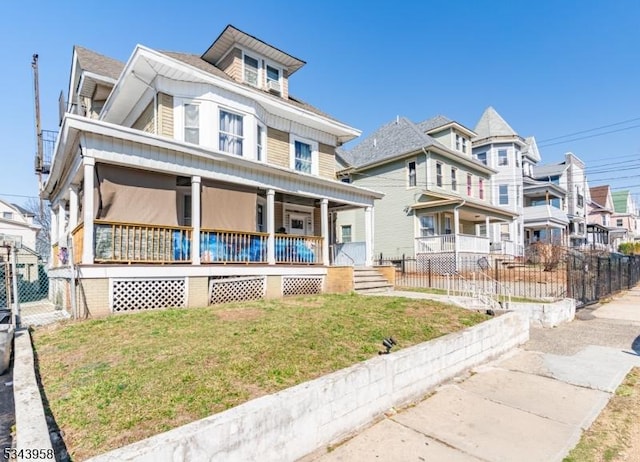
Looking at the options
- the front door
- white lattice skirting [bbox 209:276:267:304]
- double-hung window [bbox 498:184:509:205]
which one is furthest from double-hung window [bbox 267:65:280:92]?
double-hung window [bbox 498:184:509:205]

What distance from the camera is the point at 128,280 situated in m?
8.14

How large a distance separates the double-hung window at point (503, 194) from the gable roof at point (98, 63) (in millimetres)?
28766

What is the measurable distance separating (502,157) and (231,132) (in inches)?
1027

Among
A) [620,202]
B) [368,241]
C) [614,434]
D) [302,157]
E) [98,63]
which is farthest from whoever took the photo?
[620,202]

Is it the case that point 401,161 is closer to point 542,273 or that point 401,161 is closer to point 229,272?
point 542,273

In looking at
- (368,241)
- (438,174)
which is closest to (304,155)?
(368,241)

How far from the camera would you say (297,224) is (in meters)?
16.4

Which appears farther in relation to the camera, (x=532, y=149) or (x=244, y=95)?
(x=532, y=149)

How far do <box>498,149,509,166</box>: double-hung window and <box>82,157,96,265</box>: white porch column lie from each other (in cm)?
3053

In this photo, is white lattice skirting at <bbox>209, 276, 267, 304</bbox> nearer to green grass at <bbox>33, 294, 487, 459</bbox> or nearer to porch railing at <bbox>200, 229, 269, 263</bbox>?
porch railing at <bbox>200, 229, 269, 263</bbox>

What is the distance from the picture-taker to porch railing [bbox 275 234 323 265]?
39.1 ft

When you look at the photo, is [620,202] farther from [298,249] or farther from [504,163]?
[298,249]

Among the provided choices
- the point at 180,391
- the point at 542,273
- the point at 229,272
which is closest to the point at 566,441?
the point at 180,391

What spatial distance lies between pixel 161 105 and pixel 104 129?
10.8ft
